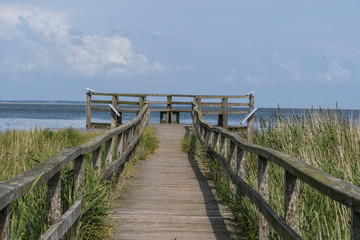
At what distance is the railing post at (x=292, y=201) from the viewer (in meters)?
3.35

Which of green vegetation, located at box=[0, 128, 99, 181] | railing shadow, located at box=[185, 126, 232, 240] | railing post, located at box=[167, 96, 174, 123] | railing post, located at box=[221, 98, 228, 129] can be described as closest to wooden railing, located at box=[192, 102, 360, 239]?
railing shadow, located at box=[185, 126, 232, 240]

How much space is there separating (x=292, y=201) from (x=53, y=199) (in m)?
1.86

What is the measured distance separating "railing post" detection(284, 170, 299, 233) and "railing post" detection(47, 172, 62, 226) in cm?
181

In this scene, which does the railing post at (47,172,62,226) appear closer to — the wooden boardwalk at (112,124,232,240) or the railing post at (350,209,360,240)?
the wooden boardwalk at (112,124,232,240)

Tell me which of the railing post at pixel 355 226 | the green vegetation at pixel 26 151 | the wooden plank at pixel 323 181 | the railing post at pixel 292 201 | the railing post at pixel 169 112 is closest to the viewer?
the railing post at pixel 355 226

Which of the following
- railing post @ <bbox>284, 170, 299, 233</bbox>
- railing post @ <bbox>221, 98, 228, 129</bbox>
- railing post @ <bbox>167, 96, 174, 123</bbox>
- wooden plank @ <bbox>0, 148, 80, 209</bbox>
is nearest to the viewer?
wooden plank @ <bbox>0, 148, 80, 209</bbox>

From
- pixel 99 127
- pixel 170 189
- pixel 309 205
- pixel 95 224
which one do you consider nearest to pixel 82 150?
pixel 95 224

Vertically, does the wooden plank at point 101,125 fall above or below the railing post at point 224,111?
below

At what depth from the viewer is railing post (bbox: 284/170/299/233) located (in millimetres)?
3350

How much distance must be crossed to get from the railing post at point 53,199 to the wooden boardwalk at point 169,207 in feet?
4.83

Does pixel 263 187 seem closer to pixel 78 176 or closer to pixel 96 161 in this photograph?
pixel 78 176

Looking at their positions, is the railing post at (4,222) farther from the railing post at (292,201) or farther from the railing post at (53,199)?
the railing post at (292,201)

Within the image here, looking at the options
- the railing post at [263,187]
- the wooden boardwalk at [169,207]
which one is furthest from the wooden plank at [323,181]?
the wooden boardwalk at [169,207]

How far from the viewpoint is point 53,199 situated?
352cm
